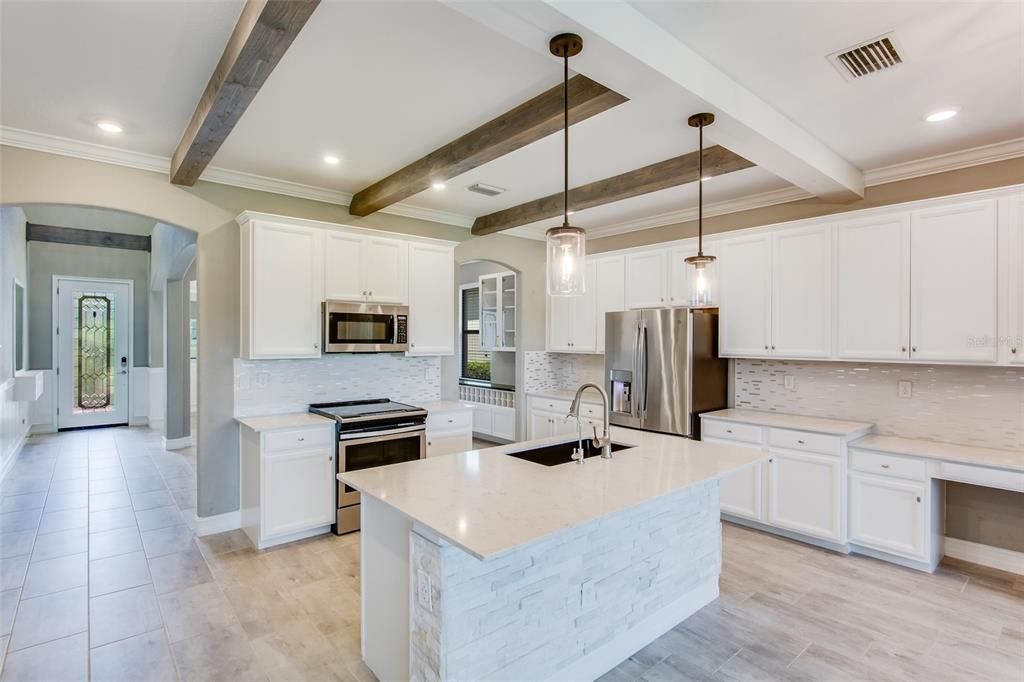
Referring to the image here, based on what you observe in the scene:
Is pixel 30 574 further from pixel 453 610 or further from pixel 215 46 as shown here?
pixel 215 46

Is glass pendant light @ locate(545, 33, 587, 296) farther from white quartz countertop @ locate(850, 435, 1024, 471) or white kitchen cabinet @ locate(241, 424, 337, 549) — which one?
white quartz countertop @ locate(850, 435, 1024, 471)

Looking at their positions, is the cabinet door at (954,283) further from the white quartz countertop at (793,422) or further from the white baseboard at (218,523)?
the white baseboard at (218,523)

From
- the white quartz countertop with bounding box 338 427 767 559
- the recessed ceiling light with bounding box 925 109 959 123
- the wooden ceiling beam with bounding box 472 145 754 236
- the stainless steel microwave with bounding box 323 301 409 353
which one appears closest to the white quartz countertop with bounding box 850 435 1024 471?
the white quartz countertop with bounding box 338 427 767 559

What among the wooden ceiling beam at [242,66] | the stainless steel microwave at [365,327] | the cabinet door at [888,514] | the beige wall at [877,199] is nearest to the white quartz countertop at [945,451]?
the cabinet door at [888,514]

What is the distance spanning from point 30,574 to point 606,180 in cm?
471

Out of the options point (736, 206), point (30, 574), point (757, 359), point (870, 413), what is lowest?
point (30, 574)

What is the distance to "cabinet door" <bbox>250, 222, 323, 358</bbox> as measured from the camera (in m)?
3.81

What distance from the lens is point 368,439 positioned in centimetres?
394

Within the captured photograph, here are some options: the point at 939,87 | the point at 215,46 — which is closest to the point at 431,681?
the point at 215,46

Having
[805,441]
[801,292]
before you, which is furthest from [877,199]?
[805,441]

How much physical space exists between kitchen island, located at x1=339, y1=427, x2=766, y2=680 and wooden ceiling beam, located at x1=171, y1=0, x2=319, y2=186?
1748 millimetres

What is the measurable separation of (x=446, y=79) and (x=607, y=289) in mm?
3181

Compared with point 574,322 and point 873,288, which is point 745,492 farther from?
point 574,322

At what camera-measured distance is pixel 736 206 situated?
452 cm
